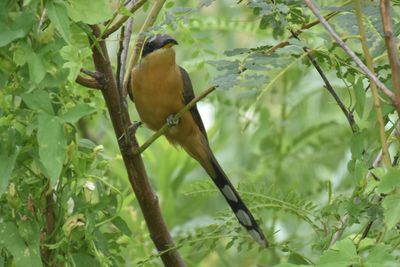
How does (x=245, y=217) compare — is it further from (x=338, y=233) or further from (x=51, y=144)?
(x=51, y=144)

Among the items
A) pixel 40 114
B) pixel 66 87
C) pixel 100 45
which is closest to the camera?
pixel 40 114

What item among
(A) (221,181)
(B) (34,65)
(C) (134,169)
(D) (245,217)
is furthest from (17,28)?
(A) (221,181)

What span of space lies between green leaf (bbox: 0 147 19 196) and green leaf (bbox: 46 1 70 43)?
0.41m

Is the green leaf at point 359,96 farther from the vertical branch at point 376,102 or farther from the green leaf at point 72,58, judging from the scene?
the green leaf at point 72,58

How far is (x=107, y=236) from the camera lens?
3086 mm

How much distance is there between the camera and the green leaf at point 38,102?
2.26 metres

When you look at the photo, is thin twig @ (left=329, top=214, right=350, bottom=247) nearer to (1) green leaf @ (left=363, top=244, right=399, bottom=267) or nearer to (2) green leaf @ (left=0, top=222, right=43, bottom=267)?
(1) green leaf @ (left=363, top=244, right=399, bottom=267)

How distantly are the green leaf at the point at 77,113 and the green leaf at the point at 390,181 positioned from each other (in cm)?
70

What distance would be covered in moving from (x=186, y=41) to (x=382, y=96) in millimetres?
1324

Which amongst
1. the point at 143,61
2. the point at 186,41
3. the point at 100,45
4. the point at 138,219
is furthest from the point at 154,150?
the point at 100,45

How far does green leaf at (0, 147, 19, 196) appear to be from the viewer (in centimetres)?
237

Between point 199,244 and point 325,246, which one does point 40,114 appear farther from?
point 199,244

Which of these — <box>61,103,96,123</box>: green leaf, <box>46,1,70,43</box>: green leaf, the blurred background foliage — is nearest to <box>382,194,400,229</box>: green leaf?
the blurred background foliage

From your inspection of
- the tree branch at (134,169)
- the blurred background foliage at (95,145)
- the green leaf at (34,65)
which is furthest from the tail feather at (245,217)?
the green leaf at (34,65)
